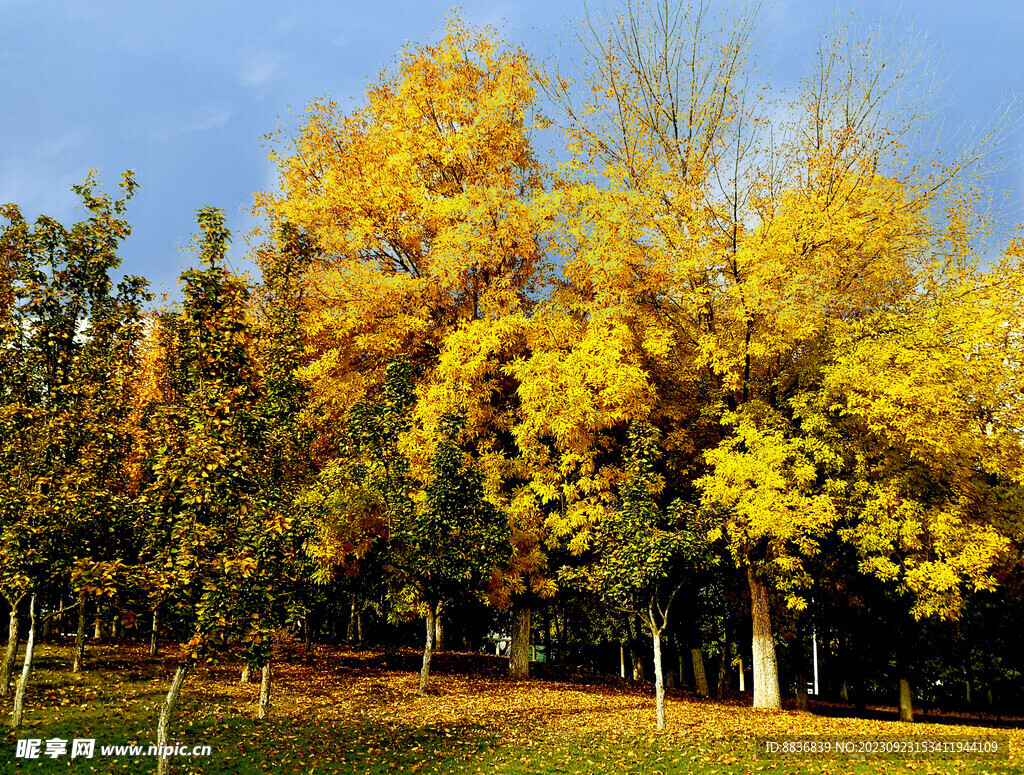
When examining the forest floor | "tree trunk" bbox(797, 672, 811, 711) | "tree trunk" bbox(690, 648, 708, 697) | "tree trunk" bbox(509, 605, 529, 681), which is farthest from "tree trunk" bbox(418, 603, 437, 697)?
"tree trunk" bbox(797, 672, 811, 711)

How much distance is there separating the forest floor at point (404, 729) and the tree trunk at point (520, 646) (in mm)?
1153

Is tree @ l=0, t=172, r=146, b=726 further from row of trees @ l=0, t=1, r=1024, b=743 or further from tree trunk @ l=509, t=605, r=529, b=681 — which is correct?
tree trunk @ l=509, t=605, r=529, b=681

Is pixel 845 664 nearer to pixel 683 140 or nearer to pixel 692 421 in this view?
pixel 692 421

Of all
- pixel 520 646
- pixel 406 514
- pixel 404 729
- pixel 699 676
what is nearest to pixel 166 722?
pixel 404 729

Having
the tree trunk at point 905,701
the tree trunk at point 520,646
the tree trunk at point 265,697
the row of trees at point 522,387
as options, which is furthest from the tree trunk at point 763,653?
the tree trunk at point 265,697

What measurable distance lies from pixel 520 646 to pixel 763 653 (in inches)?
277

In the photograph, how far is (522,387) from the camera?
1717 cm

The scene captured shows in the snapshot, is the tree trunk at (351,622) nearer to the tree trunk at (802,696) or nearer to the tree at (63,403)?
the tree trunk at (802,696)

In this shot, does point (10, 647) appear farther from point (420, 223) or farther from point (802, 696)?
point (802, 696)

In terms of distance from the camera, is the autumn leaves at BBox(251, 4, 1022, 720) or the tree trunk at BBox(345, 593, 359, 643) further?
the tree trunk at BBox(345, 593, 359, 643)

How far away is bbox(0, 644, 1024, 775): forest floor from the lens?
10734 millimetres

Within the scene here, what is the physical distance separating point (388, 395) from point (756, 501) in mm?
9069

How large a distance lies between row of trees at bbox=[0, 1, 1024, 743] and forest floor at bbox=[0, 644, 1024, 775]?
1.51 m

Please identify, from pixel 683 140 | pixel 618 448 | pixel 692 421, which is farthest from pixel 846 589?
pixel 683 140
